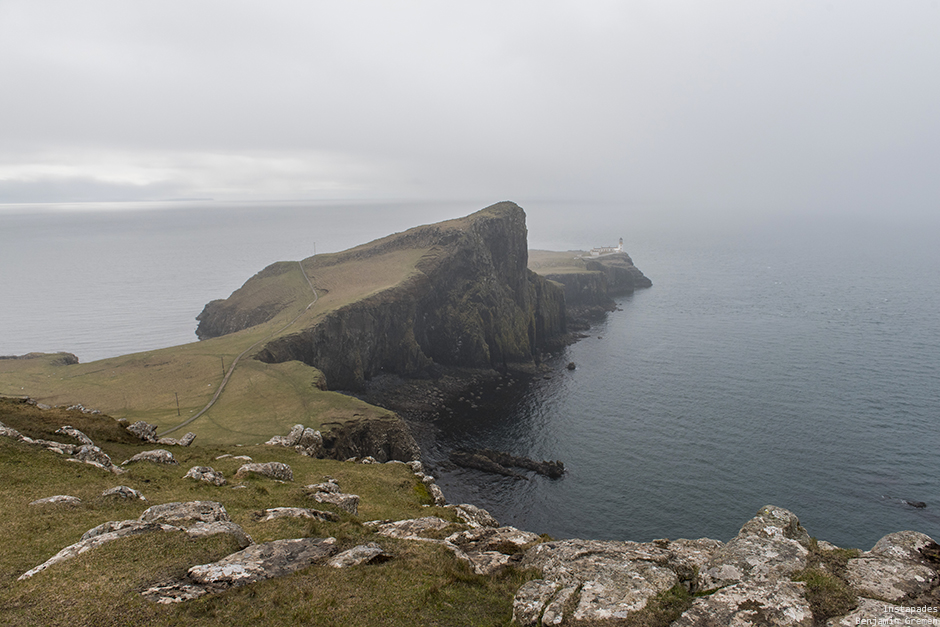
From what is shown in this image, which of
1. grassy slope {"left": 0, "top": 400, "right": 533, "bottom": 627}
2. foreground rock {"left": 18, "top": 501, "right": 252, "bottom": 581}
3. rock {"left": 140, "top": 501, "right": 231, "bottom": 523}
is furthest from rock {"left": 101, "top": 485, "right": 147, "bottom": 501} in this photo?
foreground rock {"left": 18, "top": 501, "right": 252, "bottom": 581}

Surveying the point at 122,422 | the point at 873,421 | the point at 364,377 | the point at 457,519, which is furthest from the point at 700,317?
the point at 122,422

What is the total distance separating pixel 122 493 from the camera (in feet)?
81.8

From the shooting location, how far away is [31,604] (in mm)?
14578

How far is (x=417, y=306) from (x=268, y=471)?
246 feet

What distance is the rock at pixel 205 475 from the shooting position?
31.3m

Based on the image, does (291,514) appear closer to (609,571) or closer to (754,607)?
(609,571)

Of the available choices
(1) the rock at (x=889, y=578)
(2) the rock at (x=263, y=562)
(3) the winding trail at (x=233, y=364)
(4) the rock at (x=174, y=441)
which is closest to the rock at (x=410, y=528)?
(2) the rock at (x=263, y=562)

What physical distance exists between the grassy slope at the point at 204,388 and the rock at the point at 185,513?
3357 cm

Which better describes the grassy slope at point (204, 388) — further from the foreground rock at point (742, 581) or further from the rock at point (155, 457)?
the foreground rock at point (742, 581)

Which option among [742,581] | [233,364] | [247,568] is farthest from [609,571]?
[233,364]

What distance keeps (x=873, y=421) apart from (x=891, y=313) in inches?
3482

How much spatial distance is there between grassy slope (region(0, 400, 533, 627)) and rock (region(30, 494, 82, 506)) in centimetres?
40

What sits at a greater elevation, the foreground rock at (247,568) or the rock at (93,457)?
the foreground rock at (247,568)

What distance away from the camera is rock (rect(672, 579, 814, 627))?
14.6 m
